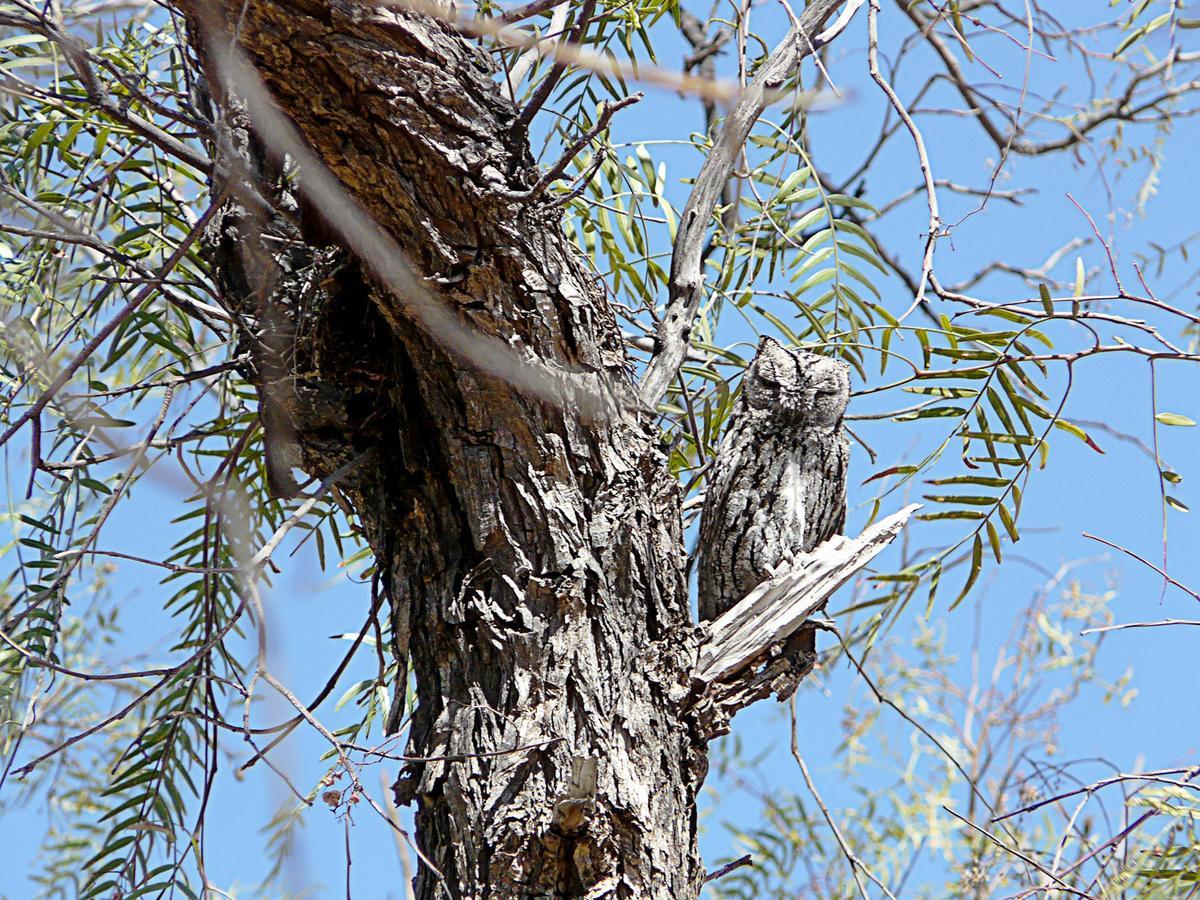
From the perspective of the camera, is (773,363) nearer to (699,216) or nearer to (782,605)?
(699,216)

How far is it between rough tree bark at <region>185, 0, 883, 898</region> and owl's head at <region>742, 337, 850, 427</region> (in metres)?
0.56

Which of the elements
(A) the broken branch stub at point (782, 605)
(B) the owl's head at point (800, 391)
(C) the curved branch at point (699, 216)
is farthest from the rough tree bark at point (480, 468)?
(B) the owl's head at point (800, 391)

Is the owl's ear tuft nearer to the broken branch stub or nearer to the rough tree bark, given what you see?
the broken branch stub

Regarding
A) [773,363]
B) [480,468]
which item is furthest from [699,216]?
[480,468]

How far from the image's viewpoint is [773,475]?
6.36 feet

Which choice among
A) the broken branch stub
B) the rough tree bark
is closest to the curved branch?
the rough tree bark

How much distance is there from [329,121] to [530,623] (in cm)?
61

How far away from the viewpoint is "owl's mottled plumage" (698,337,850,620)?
1799mm

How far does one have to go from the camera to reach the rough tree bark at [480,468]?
1258 millimetres

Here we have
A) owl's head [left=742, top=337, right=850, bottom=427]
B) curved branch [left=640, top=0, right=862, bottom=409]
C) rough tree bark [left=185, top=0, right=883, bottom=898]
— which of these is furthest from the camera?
owl's head [left=742, top=337, right=850, bottom=427]

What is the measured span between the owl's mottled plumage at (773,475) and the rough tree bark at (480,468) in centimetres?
25

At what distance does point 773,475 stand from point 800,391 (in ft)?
0.58

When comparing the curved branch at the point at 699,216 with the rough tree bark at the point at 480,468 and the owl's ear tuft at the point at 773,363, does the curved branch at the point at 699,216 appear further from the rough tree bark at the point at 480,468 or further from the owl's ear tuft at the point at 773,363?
the owl's ear tuft at the point at 773,363

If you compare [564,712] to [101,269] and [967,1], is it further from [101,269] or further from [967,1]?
[967,1]
